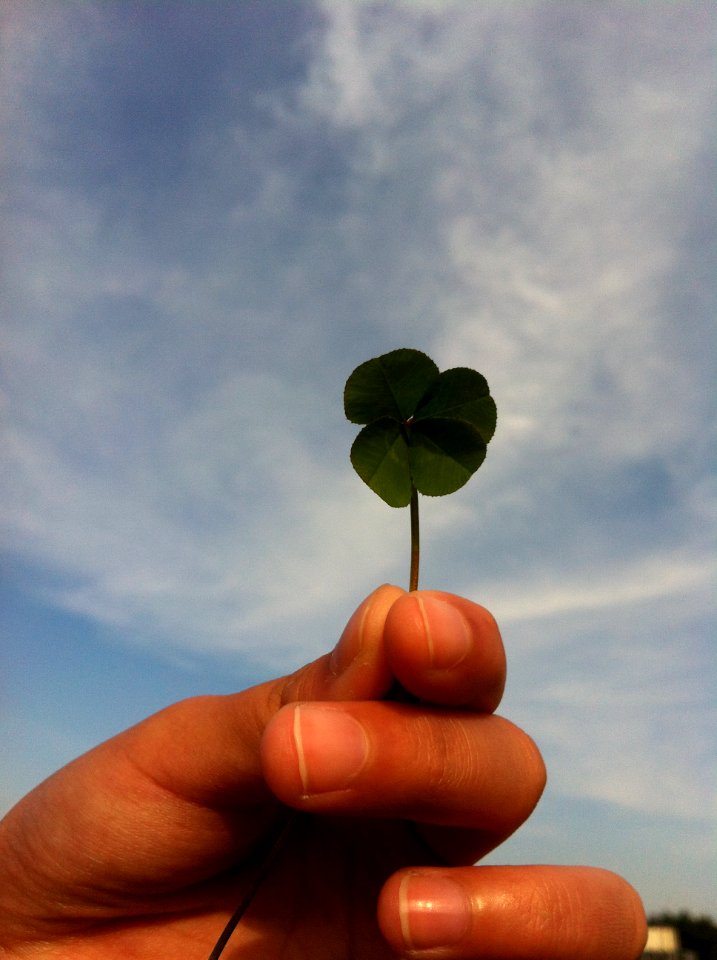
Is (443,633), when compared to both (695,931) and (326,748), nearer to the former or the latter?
(326,748)

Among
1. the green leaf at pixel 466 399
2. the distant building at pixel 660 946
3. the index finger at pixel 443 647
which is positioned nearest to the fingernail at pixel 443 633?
the index finger at pixel 443 647

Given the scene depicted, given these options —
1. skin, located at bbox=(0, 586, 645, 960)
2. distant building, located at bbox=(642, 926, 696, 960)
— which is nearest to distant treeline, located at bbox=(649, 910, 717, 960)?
distant building, located at bbox=(642, 926, 696, 960)

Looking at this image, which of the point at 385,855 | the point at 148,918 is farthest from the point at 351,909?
the point at 148,918

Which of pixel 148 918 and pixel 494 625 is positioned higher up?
pixel 494 625

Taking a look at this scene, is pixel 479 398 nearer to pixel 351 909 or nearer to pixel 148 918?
pixel 351 909

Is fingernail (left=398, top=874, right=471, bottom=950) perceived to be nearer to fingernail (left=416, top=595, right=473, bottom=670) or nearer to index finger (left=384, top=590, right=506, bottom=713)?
index finger (left=384, top=590, right=506, bottom=713)

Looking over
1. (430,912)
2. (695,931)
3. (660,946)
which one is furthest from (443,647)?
(695,931)

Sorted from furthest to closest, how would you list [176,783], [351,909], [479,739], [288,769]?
[351,909] → [176,783] → [479,739] → [288,769]
